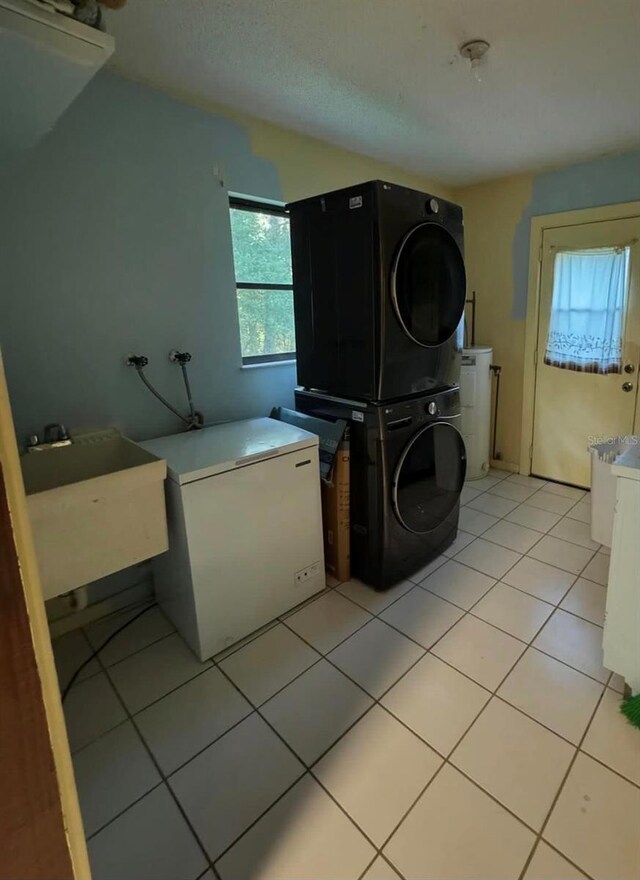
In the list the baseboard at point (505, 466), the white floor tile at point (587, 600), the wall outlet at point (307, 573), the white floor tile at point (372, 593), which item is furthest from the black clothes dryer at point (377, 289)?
the baseboard at point (505, 466)

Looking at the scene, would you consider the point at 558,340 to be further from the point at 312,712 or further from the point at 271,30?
the point at 312,712

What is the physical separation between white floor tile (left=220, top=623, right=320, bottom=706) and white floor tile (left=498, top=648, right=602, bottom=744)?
760 mm

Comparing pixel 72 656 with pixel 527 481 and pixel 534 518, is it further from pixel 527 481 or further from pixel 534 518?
pixel 527 481

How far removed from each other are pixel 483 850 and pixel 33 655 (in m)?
1.24

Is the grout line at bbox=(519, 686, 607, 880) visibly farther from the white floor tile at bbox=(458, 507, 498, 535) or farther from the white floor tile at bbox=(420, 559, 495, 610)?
the white floor tile at bbox=(458, 507, 498, 535)

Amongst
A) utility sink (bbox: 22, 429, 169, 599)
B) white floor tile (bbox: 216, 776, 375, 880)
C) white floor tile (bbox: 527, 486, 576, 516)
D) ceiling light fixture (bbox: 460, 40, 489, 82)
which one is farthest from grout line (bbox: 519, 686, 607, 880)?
ceiling light fixture (bbox: 460, 40, 489, 82)

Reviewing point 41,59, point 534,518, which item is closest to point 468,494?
point 534,518

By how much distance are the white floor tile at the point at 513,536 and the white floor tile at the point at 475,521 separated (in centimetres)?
4

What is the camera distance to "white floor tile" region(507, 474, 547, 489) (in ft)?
11.1

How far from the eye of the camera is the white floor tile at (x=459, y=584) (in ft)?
6.76

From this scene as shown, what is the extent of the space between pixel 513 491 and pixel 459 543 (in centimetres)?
99

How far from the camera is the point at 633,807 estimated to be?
1162 mm

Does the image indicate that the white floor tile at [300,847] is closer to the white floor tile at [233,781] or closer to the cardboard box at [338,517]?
the white floor tile at [233,781]

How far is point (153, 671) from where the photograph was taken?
1.68 metres
